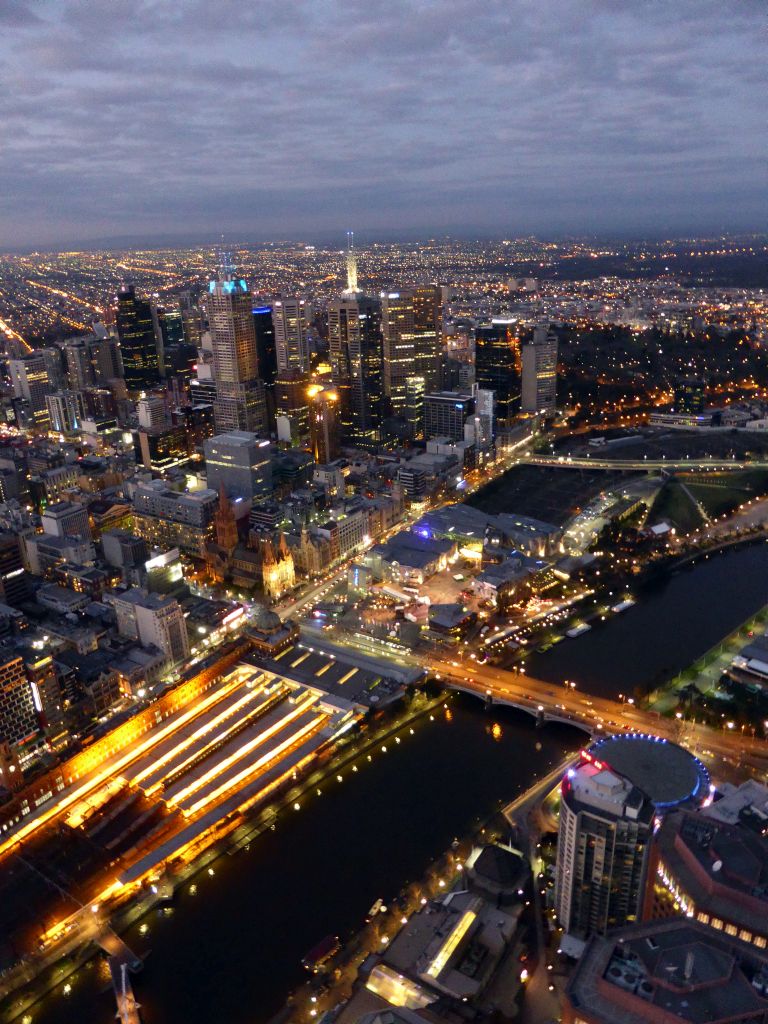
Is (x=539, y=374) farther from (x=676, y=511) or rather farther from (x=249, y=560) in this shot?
(x=249, y=560)

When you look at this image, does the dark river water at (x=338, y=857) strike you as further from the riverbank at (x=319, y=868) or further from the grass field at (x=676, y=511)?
the grass field at (x=676, y=511)

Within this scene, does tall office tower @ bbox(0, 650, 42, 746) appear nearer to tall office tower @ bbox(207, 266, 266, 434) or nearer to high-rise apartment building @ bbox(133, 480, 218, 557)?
high-rise apartment building @ bbox(133, 480, 218, 557)

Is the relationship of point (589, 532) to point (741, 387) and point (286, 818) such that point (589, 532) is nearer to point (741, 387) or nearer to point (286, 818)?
point (286, 818)

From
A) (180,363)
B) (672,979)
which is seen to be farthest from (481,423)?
(672,979)

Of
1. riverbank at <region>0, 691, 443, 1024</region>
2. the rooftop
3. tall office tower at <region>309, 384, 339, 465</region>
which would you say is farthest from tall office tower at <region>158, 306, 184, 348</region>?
the rooftop

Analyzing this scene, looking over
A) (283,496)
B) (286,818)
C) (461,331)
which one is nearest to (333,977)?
(286,818)
